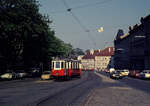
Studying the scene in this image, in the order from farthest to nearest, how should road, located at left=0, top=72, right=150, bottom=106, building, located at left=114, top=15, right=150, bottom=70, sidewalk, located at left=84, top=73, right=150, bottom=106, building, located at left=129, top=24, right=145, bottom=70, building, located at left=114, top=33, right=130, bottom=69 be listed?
building, located at left=114, top=33, right=130, bottom=69, building, located at left=129, top=24, right=145, bottom=70, building, located at left=114, top=15, right=150, bottom=70, sidewalk, located at left=84, top=73, right=150, bottom=106, road, located at left=0, top=72, right=150, bottom=106

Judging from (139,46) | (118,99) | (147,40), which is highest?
(147,40)

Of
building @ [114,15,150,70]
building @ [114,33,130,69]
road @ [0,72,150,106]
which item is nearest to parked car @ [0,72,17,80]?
road @ [0,72,150,106]

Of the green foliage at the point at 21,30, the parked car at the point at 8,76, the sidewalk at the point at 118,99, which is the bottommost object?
the sidewalk at the point at 118,99

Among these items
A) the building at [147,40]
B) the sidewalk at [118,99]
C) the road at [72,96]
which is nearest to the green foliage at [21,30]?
the road at [72,96]

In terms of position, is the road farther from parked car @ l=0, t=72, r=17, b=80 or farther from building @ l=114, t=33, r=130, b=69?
building @ l=114, t=33, r=130, b=69

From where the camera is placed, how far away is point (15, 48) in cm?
5097

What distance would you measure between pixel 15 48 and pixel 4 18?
30.3ft

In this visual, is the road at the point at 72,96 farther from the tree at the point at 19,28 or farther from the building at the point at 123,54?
the building at the point at 123,54

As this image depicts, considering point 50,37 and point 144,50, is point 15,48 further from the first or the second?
point 144,50

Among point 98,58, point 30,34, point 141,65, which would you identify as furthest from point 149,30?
point 98,58

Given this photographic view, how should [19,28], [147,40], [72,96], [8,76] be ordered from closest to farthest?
[72,96], [8,76], [19,28], [147,40]

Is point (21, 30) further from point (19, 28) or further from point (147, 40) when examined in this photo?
point (147, 40)

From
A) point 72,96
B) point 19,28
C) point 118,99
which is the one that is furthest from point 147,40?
point 118,99

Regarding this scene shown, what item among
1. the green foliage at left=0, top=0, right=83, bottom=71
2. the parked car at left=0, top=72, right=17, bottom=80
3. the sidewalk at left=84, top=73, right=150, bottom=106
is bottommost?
the sidewalk at left=84, top=73, right=150, bottom=106
